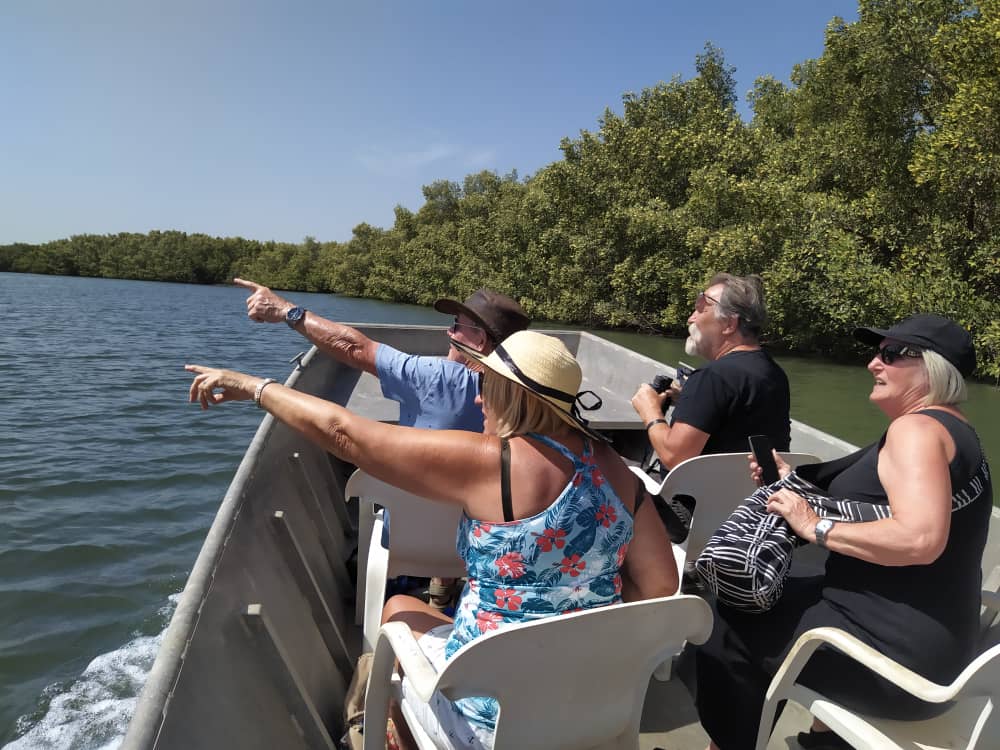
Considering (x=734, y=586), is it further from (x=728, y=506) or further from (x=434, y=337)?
(x=434, y=337)

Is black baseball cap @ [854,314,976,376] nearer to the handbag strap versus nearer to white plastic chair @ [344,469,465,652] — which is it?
the handbag strap

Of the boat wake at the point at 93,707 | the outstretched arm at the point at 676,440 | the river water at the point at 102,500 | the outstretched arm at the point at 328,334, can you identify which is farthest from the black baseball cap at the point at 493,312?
the river water at the point at 102,500

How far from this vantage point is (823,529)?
1761mm

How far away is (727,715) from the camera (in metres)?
1.90

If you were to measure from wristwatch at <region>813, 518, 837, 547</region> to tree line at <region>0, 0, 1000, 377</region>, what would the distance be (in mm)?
13707

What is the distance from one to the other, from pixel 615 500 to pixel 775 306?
1845 centimetres

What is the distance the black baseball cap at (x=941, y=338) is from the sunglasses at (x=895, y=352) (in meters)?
0.02

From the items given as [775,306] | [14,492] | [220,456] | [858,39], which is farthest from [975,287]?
[14,492]

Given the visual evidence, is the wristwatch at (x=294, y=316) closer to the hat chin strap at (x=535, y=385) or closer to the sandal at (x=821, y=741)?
the hat chin strap at (x=535, y=385)

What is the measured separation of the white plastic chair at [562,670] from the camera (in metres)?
1.23

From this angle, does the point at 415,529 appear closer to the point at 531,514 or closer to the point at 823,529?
the point at 531,514

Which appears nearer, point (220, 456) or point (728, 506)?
point (728, 506)

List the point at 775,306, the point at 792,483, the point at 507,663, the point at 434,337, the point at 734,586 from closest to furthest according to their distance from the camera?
the point at 507,663 < the point at 734,586 < the point at 792,483 < the point at 434,337 < the point at 775,306

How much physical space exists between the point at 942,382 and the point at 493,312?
158 cm
